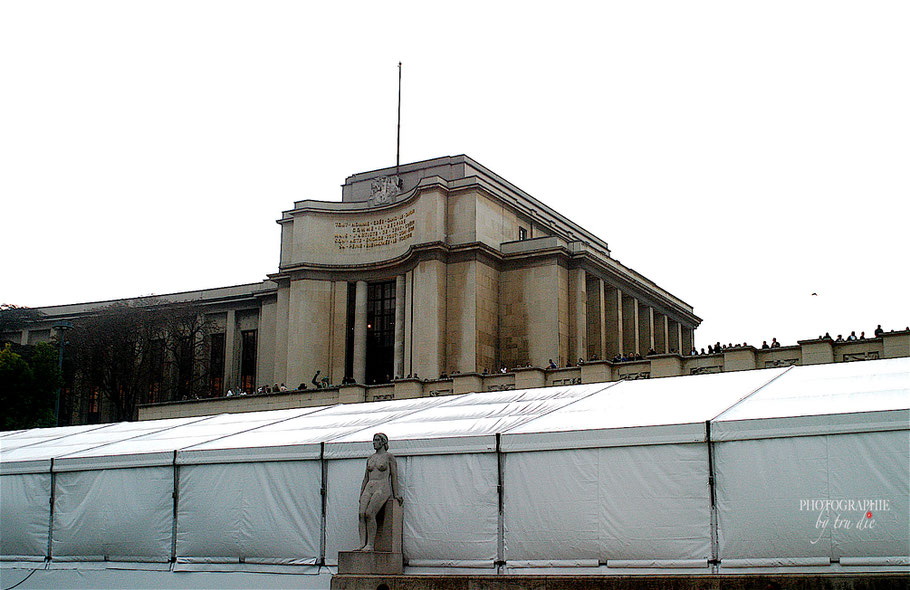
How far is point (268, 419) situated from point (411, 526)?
9.92 meters

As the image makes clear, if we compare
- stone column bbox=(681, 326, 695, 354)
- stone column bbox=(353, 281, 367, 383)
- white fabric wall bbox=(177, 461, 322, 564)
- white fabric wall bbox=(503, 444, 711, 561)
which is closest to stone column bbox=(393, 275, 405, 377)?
stone column bbox=(353, 281, 367, 383)

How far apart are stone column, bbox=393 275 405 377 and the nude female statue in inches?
1820

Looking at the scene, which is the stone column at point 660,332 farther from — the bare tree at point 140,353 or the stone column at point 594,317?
the bare tree at point 140,353

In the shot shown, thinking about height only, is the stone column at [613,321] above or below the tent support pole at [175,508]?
above

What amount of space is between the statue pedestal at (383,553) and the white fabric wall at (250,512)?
6.69 feet

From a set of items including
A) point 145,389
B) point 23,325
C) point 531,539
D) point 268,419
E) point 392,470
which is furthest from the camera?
point 23,325

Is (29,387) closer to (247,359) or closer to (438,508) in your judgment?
(247,359)

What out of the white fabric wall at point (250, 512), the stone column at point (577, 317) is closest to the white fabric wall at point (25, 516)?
the white fabric wall at point (250, 512)

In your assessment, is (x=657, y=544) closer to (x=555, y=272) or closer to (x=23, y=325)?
(x=555, y=272)

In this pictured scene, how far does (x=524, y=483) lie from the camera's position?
2100 cm

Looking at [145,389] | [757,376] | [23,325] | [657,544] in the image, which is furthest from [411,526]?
[23,325]

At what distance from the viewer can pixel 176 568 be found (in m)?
25.2

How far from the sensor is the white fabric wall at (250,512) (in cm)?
2372

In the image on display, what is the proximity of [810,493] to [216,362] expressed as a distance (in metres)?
75.1
